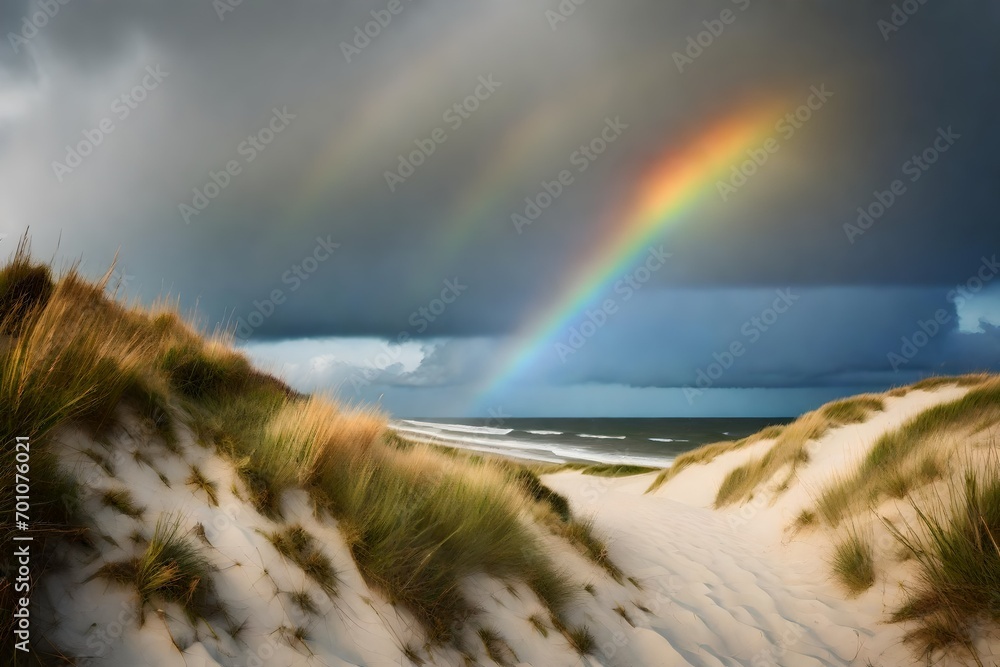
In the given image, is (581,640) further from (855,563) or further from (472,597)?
(855,563)

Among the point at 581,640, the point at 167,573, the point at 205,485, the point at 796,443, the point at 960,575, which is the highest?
the point at 960,575

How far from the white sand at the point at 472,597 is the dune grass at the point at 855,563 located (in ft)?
0.51

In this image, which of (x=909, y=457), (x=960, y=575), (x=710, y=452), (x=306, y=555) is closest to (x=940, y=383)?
(x=909, y=457)

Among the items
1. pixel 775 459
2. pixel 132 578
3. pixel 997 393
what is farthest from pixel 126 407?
pixel 775 459

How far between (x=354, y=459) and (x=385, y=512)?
0.67 meters

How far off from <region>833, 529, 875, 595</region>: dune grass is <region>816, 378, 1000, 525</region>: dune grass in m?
0.76

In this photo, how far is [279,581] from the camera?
125 inches

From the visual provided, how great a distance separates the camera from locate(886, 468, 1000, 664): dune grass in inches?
163

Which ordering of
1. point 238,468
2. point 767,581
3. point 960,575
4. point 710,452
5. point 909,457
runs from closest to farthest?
point 238,468 → point 960,575 → point 767,581 → point 909,457 → point 710,452

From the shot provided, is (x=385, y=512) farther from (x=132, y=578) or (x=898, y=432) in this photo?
(x=898, y=432)

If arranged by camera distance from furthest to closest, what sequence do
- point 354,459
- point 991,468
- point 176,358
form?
1. point 991,468
2. point 176,358
3. point 354,459

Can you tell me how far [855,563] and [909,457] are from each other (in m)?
1.96

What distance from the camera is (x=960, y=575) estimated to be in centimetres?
437

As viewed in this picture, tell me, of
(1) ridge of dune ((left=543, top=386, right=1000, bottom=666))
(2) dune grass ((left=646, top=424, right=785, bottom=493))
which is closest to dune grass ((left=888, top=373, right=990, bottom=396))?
(1) ridge of dune ((left=543, top=386, right=1000, bottom=666))
